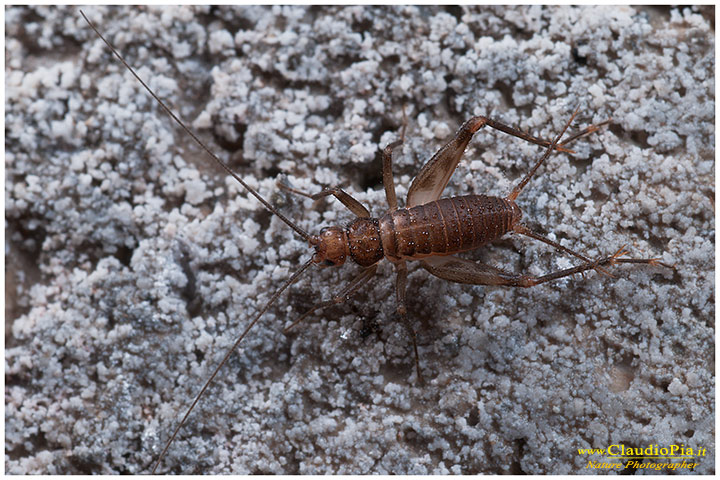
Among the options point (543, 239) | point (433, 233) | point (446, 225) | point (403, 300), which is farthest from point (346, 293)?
point (543, 239)

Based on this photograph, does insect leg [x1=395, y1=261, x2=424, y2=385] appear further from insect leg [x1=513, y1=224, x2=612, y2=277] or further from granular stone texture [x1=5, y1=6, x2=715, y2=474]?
insect leg [x1=513, y1=224, x2=612, y2=277]

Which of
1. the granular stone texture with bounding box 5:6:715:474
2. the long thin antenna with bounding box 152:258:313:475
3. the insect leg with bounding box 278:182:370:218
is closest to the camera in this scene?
the long thin antenna with bounding box 152:258:313:475

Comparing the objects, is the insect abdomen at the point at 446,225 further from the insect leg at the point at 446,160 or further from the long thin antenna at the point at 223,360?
the long thin antenna at the point at 223,360

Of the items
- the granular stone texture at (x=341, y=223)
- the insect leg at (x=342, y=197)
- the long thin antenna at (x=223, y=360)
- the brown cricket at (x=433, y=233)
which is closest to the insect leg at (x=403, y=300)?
the brown cricket at (x=433, y=233)

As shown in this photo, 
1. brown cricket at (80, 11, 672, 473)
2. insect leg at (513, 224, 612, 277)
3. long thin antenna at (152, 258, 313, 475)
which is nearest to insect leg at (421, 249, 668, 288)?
brown cricket at (80, 11, 672, 473)

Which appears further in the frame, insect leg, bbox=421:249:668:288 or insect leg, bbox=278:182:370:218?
insect leg, bbox=278:182:370:218

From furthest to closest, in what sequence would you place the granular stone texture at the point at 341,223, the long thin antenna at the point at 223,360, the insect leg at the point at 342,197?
the insect leg at the point at 342,197 → the granular stone texture at the point at 341,223 → the long thin antenna at the point at 223,360

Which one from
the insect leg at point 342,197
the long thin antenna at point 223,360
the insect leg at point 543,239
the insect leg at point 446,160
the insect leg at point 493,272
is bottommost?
the long thin antenna at point 223,360
